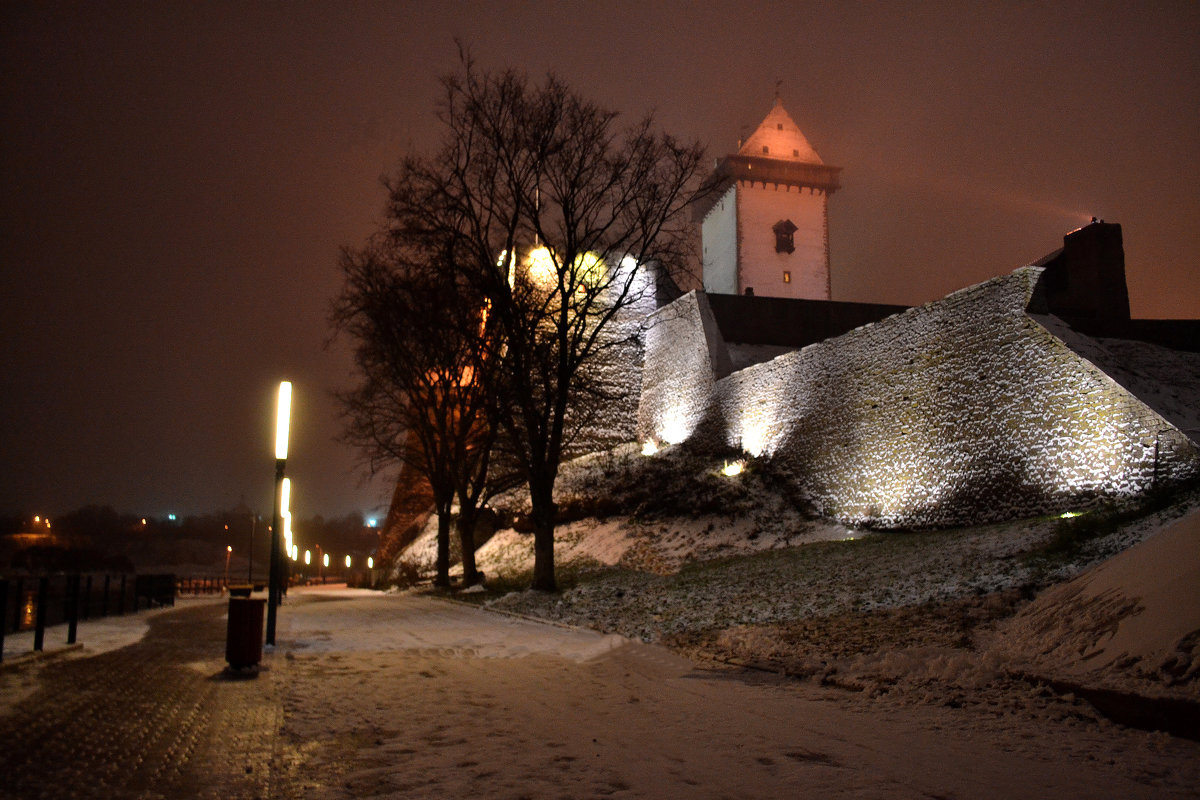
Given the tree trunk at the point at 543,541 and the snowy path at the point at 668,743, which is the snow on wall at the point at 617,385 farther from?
the snowy path at the point at 668,743

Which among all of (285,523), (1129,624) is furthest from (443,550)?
(1129,624)

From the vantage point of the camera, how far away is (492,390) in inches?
799

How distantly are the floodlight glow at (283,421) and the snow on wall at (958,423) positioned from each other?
1263cm

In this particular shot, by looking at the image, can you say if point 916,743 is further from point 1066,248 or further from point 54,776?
point 1066,248

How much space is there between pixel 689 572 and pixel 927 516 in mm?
5335

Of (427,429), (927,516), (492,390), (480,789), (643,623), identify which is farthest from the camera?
(427,429)

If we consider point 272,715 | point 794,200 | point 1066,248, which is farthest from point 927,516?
point 794,200

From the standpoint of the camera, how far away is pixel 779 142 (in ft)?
191

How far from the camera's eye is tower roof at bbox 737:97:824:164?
57.3 meters

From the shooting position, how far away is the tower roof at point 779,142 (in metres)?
57.3

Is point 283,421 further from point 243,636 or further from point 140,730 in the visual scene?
point 140,730

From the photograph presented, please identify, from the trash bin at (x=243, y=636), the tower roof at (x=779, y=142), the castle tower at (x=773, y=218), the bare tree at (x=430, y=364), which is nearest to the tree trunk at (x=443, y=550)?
the bare tree at (x=430, y=364)

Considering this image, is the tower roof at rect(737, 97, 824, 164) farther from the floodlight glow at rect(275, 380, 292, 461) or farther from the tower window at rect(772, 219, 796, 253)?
the floodlight glow at rect(275, 380, 292, 461)

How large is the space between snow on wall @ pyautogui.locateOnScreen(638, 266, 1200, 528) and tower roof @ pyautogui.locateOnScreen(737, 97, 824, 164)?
34.9 metres
